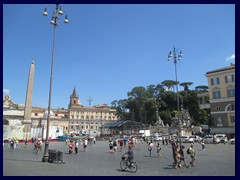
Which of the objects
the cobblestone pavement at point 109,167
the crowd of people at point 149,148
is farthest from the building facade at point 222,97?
the cobblestone pavement at point 109,167

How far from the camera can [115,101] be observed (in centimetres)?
8444

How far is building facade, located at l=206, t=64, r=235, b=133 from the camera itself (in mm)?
45312

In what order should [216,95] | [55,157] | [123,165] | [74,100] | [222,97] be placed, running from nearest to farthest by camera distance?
[123,165] < [55,157] < [222,97] < [216,95] < [74,100]

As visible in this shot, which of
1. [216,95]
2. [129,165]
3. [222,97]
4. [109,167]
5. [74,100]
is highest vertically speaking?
[74,100]

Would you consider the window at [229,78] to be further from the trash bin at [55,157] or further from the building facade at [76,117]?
the building facade at [76,117]

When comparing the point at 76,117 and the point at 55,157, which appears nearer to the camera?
the point at 55,157

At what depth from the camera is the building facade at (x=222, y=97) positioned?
4531 centimetres

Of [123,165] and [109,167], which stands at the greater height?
[123,165]

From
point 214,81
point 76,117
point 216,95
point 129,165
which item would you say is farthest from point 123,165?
point 76,117

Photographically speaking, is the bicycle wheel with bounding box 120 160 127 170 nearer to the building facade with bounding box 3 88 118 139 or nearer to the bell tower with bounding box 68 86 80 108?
the building facade with bounding box 3 88 118 139

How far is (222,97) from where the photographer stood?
4694cm

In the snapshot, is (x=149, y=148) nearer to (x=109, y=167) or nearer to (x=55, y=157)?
(x=109, y=167)

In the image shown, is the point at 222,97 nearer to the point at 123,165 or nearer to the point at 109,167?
the point at 109,167

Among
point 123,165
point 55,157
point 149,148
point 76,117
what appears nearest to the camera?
point 123,165
